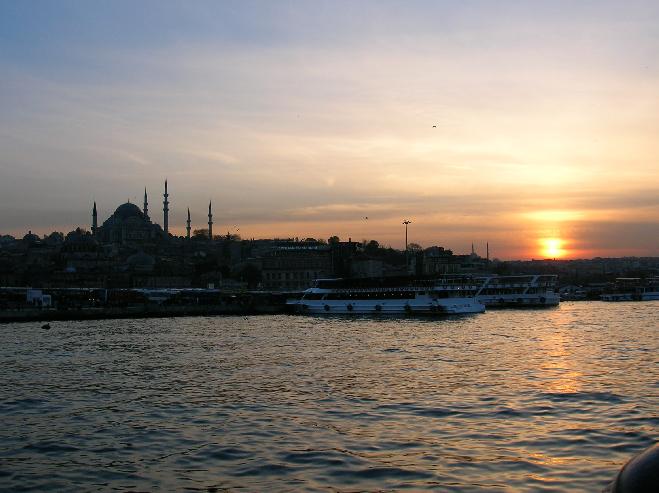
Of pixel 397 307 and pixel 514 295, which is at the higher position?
pixel 514 295

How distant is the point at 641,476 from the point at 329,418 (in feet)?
35.3

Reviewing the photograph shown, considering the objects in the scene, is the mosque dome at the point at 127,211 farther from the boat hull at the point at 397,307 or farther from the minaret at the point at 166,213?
the boat hull at the point at 397,307

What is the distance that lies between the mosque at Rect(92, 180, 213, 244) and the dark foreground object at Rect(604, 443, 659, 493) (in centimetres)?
15959

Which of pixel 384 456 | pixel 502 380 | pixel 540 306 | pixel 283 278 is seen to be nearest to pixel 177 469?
pixel 384 456

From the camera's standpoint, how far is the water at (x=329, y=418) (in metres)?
10.4

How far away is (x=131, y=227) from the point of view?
163m

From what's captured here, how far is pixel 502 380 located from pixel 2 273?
112763mm

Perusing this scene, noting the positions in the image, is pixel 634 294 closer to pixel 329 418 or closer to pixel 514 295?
pixel 514 295

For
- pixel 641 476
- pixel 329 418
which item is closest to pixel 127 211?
pixel 329 418

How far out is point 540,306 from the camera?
2921 inches

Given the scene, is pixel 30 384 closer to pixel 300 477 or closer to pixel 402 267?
pixel 300 477

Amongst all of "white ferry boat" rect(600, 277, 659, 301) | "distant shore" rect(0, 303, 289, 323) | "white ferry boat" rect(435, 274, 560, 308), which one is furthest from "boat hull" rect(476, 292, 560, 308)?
"white ferry boat" rect(600, 277, 659, 301)

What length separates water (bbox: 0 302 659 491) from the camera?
410 inches

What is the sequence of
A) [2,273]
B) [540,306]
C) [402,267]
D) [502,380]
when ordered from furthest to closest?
[402,267] → [2,273] → [540,306] → [502,380]
